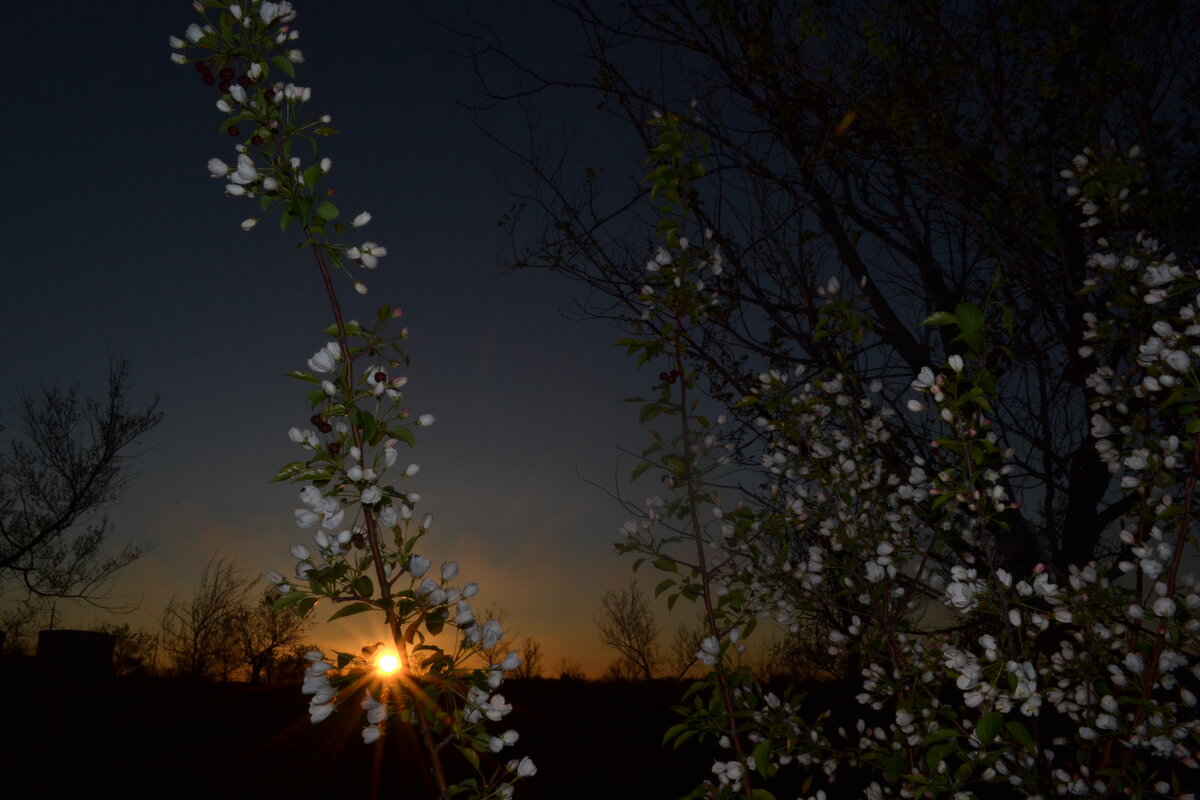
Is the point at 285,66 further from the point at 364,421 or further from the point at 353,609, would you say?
the point at 353,609

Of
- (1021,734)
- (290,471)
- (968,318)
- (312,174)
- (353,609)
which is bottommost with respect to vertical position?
(1021,734)

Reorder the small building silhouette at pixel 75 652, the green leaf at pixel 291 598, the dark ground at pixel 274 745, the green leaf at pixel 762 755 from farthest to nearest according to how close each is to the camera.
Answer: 1. the small building silhouette at pixel 75 652
2. the dark ground at pixel 274 745
3. the green leaf at pixel 762 755
4. the green leaf at pixel 291 598

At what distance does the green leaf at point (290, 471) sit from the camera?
1816mm

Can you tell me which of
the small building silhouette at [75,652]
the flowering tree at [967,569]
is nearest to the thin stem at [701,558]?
the flowering tree at [967,569]

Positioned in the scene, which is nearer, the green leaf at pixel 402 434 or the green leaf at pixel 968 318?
the green leaf at pixel 402 434

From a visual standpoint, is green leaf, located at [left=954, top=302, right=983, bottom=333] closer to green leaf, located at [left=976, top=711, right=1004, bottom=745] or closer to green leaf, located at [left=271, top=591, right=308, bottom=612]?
green leaf, located at [left=976, top=711, right=1004, bottom=745]

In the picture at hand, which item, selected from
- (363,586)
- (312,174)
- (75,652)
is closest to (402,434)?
(363,586)

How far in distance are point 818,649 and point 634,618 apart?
6.53m

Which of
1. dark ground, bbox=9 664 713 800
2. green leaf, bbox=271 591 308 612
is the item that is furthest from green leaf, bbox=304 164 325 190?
dark ground, bbox=9 664 713 800

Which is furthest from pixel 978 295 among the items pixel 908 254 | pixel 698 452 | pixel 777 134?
pixel 698 452

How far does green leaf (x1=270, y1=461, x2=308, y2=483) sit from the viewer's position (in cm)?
182

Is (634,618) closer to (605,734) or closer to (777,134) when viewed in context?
(605,734)

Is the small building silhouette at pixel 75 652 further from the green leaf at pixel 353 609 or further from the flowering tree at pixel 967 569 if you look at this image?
the green leaf at pixel 353 609

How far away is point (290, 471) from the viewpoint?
1827mm
